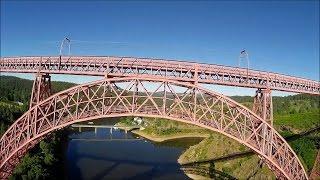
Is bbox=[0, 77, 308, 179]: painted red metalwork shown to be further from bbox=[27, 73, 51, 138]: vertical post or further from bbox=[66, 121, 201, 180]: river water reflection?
bbox=[66, 121, 201, 180]: river water reflection

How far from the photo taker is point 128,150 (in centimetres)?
6769

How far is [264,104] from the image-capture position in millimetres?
31109

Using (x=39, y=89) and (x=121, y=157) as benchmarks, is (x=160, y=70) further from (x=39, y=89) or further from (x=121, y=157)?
(x=121, y=157)

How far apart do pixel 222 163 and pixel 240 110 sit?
23.3 m

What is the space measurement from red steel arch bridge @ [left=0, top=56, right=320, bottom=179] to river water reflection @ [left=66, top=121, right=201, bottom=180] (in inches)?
695

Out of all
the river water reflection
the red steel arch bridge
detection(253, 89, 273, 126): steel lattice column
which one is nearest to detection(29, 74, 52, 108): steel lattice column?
the red steel arch bridge

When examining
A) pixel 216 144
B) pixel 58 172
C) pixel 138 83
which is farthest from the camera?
pixel 216 144

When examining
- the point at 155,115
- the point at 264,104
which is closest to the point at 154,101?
the point at 155,115

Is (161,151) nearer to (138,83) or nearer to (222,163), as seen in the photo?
(222,163)

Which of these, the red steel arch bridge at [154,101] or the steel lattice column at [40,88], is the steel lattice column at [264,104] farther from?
the steel lattice column at [40,88]

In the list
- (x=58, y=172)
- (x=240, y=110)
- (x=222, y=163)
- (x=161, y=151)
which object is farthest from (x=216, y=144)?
(x=240, y=110)

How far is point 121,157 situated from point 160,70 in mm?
33930

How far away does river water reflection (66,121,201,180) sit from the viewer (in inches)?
1933

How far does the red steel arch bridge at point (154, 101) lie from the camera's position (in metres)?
27.1
